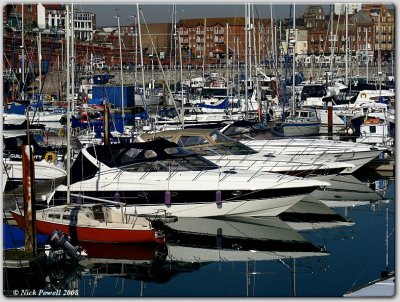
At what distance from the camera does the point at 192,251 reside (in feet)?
67.2

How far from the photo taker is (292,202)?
74.9 feet

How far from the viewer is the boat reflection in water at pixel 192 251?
18594 mm

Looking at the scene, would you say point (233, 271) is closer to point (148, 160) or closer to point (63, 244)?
point (63, 244)

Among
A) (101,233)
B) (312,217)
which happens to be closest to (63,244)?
(101,233)

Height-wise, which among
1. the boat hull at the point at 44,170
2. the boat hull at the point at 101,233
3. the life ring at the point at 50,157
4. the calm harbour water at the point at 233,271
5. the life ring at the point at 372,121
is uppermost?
the life ring at the point at 372,121

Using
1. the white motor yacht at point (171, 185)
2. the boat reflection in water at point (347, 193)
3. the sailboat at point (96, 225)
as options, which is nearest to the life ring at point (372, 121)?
the boat reflection in water at point (347, 193)

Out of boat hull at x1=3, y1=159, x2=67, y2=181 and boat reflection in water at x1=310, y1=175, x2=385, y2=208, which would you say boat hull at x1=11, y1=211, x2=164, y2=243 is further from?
boat reflection in water at x1=310, y1=175, x2=385, y2=208

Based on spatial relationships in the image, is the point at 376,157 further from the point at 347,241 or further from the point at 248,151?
the point at 347,241

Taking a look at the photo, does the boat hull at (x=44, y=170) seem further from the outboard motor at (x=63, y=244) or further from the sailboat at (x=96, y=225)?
the outboard motor at (x=63, y=244)

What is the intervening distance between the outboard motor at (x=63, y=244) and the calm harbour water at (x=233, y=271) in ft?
1.00

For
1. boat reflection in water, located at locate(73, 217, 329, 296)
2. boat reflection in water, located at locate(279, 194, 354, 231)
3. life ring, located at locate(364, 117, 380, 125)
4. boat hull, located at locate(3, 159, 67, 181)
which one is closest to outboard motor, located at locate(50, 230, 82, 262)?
boat reflection in water, located at locate(73, 217, 329, 296)

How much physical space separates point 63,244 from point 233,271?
131 inches

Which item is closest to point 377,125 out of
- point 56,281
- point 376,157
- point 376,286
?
point 376,157

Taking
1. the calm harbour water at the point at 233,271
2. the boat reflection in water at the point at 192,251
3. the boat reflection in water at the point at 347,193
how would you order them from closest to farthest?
the calm harbour water at the point at 233,271 → the boat reflection in water at the point at 192,251 → the boat reflection in water at the point at 347,193
